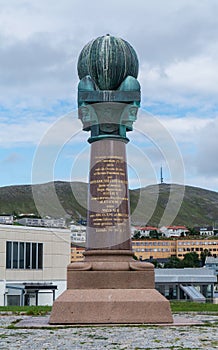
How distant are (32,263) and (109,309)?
3316cm

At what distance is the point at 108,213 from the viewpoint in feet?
65.5

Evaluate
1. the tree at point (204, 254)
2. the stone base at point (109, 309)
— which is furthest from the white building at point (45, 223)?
the tree at point (204, 254)

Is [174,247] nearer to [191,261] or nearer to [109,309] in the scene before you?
[191,261]

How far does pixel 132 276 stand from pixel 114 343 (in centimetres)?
593

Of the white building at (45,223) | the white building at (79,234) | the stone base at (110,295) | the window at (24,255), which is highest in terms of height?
the white building at (45,223)

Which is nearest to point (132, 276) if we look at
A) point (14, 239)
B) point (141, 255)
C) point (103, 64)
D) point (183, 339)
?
point (183, 339)

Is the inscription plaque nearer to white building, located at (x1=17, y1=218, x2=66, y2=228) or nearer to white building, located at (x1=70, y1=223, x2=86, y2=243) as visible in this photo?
white building, located at (x1=70, y1=223, x2=86, y2=243)

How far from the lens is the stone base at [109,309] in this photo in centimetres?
1772

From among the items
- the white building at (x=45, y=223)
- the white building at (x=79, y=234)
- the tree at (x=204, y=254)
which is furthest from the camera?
the tree at (x=204, y=254)

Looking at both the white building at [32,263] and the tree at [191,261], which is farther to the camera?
the tree at [191,261]

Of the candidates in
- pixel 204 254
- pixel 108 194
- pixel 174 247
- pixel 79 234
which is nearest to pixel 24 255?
pixel 79 234

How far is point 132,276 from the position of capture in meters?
18.8

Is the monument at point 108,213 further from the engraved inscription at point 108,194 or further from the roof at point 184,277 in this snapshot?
the roof at point 184,277

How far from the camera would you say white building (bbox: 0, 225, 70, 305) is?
4688cm
